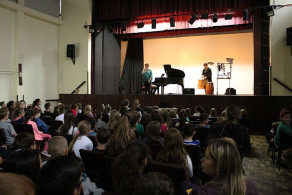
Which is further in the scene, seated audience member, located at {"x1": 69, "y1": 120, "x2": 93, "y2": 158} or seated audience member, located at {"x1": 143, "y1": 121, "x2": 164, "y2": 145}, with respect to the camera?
seated audience member, located at {"x1": 143, "y1": 121, "x2": 164, "y2": 145}

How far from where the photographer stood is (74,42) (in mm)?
10891

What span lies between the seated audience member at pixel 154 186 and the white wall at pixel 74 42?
9.89m

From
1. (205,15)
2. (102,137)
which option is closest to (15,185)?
(102,137)

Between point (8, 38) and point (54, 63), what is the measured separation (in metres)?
2.28

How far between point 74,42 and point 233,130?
9405mm

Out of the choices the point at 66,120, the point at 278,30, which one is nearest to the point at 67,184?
the point at 66,120

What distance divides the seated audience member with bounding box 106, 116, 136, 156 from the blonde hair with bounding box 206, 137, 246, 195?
1179 mm

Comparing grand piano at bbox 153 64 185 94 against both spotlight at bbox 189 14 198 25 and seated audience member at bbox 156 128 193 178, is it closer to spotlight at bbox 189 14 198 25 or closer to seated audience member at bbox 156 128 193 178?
spotlight at bbox 189 14 198 25

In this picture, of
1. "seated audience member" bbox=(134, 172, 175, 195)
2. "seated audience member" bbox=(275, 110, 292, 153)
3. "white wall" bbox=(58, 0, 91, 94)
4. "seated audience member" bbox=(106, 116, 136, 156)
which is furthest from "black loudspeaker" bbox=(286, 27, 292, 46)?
"seated audience member" bbox=(134, 172, 175, 195)

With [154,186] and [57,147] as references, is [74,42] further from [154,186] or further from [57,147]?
[154,186]

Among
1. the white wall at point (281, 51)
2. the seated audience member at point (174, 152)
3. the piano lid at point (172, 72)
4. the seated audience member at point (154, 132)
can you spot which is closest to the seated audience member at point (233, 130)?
the seated audience member at point (154, 132)

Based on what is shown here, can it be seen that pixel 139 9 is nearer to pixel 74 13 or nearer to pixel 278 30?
pixel 74 13

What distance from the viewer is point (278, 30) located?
7836 mm

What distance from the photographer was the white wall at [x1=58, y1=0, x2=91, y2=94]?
35.0ft
